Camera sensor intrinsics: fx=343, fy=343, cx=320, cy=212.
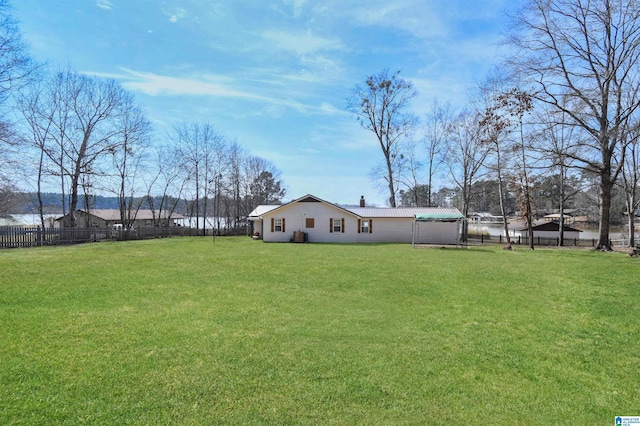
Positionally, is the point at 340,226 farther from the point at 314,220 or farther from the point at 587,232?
the point at 587,232

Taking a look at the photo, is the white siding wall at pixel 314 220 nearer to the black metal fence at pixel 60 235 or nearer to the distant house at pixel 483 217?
the black metal fence at pixel 60 235

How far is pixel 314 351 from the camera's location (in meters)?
5.20

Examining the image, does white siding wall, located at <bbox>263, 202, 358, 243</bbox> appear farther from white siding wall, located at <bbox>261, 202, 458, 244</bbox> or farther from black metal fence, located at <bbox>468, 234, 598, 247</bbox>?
black metal fence, located at <bbox>468, 234, 598, 247</bbox>

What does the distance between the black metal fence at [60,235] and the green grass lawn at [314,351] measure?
41.5 ft

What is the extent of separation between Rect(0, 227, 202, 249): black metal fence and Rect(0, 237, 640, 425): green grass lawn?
12.6m

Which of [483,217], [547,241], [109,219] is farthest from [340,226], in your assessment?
[483,217]

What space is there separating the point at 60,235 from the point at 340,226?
1931cm

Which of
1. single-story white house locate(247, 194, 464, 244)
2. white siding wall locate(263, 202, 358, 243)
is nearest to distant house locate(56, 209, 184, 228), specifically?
white siding wall locate(263, 202, 358, 243)

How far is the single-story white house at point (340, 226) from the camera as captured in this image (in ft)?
91.2

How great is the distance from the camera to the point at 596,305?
311 inches

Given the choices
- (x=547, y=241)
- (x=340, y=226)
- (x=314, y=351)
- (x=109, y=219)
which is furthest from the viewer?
(x=109, y=219)

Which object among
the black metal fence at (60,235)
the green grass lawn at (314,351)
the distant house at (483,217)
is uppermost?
the distant house at (483,217)

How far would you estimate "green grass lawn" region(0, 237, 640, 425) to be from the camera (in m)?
3.70

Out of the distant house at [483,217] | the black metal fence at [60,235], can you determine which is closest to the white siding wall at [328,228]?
the black metal fence at [60,235]
